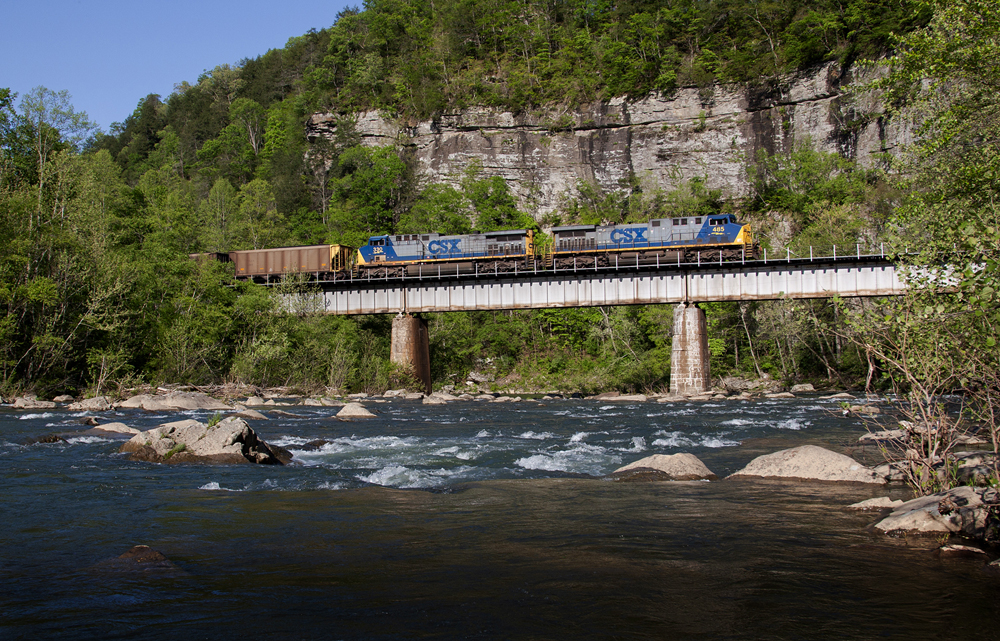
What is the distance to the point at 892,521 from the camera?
7.90 m

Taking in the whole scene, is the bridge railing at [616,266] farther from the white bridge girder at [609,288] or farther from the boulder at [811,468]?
the boulder at [811,468]

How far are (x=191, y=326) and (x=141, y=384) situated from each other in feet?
17.7

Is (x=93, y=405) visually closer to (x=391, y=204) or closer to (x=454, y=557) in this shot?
(x=454, y=557)

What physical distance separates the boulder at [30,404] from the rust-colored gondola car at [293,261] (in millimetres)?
22824

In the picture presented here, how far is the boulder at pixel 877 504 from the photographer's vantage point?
8.93 meters

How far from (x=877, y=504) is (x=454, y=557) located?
6.11 m

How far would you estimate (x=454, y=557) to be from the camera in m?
6.99

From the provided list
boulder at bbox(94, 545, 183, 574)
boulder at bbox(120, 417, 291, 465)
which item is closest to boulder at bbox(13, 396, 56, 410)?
boulder at bbox(120, 417, 291, 465)

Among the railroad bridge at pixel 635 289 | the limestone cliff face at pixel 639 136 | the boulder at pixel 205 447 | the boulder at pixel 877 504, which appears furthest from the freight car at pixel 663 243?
the boulder at pixel 877 504

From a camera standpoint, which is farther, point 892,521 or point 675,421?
point 675,421

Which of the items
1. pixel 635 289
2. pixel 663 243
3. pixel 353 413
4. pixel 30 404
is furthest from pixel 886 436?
pixel 663 243

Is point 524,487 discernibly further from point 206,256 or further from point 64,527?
point 206,256

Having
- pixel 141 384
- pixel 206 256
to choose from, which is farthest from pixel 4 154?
pixel 141 384

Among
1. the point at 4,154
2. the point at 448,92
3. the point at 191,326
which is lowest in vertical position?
the point at 191,326
